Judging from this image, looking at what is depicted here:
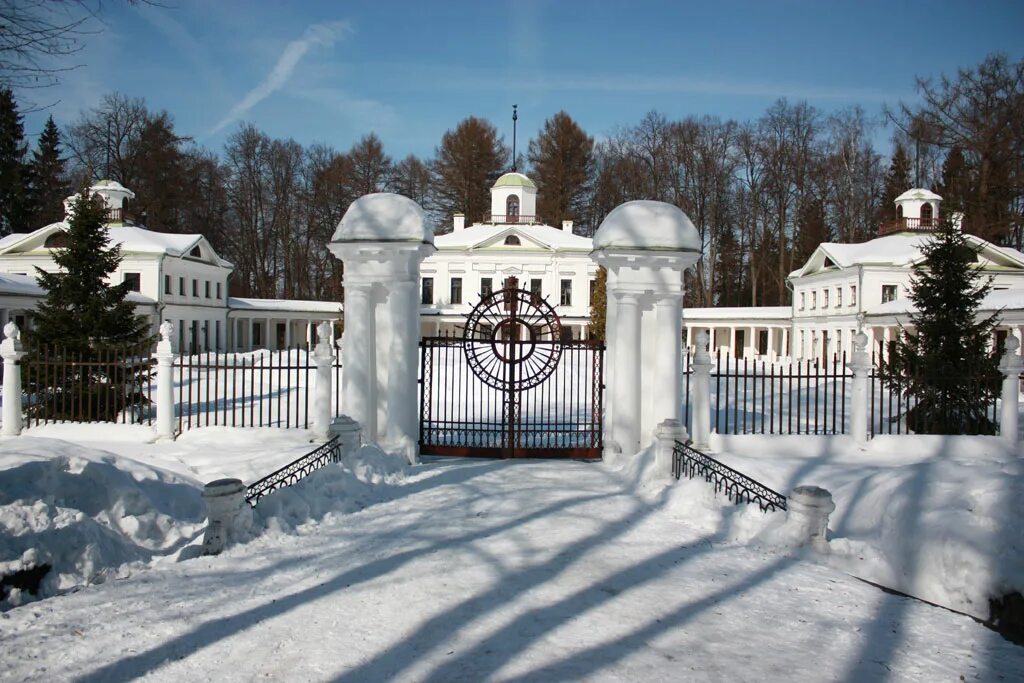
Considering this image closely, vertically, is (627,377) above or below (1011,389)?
above

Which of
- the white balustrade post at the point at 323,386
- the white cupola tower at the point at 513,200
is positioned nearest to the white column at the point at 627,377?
the white balustrade post at the point at 323,386

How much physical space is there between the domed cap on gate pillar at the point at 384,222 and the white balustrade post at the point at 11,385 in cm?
586

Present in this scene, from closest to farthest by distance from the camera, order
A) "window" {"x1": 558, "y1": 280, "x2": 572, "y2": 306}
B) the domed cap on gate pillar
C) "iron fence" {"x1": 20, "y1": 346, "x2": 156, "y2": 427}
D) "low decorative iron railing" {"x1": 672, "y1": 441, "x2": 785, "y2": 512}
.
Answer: "low decorative iron railing" {"x1": 672, "y1": 441, "x2": 785, "y2": 512}
the domed cap on gate pillar
"iron fence" {"x1": 20, "y1": 346, "x2": 156, "y2": 427}
"window" {"x1": 558, "y1": 280, "x2": 572, "y2": 306}

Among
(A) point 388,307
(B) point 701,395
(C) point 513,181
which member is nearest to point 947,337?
(B) point 701,395

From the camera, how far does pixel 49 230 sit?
3469 centimetres

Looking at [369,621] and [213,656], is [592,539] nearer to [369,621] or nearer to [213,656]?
[369,621]

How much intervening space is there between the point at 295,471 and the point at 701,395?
5.31 m

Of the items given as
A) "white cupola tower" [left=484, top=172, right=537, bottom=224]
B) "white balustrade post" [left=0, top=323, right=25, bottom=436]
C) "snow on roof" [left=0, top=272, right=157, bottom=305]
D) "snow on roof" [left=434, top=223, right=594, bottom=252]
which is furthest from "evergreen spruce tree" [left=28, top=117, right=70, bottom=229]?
"white balustrade post" [left=0, top=323, right=25, bottom=436]

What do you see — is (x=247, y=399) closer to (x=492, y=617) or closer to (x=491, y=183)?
(x=492, y=617)

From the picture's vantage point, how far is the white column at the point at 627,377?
904 cm

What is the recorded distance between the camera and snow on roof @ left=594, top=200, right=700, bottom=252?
8.91 metres

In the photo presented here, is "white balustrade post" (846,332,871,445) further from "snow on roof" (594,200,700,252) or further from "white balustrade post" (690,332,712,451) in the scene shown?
"snow on roof" (594,200,700,252)

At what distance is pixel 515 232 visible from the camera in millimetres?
43969

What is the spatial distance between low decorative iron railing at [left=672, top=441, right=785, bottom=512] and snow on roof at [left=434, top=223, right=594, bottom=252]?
1421 inches
